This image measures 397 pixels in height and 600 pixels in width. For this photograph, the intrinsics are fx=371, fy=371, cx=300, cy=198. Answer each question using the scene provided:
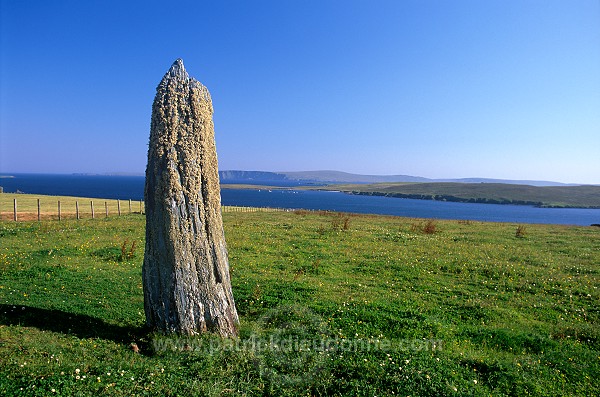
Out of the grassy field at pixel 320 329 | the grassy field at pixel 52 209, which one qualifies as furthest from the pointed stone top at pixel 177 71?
the grassy field at pixel 52 209

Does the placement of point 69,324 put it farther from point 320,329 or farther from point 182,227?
point 320,329

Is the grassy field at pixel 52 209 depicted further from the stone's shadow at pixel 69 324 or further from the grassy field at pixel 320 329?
the stone's shadow at pixel 69 324

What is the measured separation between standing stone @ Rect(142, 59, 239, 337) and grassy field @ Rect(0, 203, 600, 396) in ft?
2.30

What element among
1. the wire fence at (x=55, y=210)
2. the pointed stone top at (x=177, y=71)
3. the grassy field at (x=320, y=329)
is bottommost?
the grassy field at (x=320, y=329)

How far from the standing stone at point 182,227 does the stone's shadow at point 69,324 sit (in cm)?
66

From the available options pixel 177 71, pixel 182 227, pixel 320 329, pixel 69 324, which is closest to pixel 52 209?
pixel 69 324

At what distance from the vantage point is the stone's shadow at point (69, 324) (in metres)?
8.78

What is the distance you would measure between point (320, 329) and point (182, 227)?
4.32 meters

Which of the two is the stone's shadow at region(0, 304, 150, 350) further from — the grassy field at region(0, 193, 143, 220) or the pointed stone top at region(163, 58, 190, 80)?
the grassy field at region(0, 193, 143, 220)

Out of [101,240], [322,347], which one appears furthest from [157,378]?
[101,240]

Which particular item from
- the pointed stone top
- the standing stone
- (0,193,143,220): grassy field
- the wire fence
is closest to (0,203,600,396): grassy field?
the standing stone

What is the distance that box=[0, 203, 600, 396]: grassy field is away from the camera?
22.8 ft

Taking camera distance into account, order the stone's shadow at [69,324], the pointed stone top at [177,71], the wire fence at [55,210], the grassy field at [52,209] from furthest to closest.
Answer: the grassy field at [52,209], the wire fence at [55,210], the pointed stone top at [177,71], the stone's shadow at [69,324]

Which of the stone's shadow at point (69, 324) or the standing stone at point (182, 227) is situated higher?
the standing stone at point (182, 227)
